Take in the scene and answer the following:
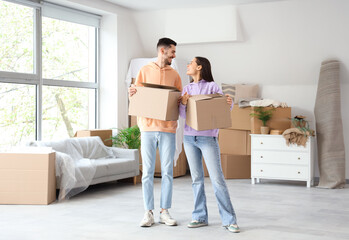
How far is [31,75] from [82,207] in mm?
2036

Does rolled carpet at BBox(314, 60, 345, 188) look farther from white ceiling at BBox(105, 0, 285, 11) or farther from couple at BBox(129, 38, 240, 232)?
couple at BBox(129, 38, 240, 232)

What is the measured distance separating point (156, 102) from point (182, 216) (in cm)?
122

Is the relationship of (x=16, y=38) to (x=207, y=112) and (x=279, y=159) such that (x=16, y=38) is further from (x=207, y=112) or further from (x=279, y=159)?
(x=279, y=159)

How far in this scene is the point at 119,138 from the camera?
274 inches

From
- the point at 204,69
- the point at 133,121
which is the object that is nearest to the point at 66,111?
the point at 133,121

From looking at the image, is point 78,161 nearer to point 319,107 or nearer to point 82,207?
point 82,207

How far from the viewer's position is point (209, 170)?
380 cm

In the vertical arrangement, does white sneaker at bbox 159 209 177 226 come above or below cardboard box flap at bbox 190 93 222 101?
below

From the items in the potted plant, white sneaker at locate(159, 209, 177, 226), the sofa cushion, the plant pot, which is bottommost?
white sneaker at locate(159, 209, 177, 226)

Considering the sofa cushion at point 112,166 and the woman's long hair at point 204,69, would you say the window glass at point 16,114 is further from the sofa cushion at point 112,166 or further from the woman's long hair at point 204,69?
the woman's long hair at point 204,69

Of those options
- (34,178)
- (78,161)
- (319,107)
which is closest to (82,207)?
(34,178)

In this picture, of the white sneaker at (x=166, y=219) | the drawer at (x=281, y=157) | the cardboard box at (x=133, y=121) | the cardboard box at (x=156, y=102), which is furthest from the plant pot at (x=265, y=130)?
the cardboard box at (x=156, y=102)

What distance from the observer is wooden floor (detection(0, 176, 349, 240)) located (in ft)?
12.4

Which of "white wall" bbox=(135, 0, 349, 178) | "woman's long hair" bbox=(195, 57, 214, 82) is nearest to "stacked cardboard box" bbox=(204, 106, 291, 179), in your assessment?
"white wall" bbox=(135, 0, 349, 178)
